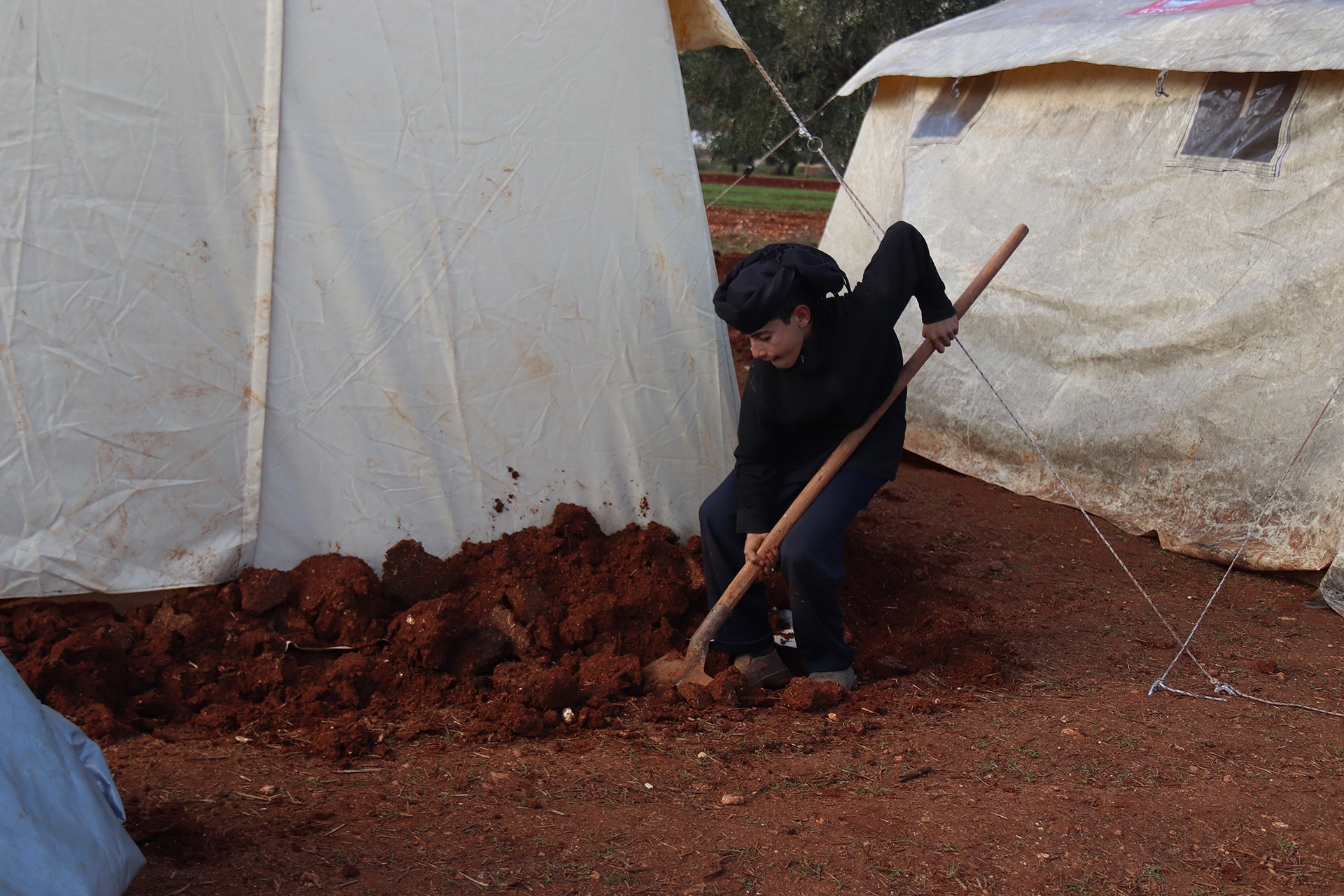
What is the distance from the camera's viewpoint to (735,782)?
258 cm

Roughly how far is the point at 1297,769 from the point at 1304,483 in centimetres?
Result: 183

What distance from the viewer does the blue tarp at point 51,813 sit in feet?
5.07

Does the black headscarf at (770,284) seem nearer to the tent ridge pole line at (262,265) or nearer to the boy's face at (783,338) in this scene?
the boy's face at (783,338)

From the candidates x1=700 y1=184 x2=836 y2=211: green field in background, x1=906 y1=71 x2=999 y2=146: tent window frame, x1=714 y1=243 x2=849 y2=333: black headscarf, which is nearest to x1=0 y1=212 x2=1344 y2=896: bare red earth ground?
x1=714 y1=243 x2=849 y2=333: black headscarf

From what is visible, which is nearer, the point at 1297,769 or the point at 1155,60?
the point at 1297,769

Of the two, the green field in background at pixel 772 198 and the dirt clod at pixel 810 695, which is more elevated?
the dirt clod at pixel 810 695

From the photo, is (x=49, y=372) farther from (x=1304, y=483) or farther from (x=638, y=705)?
(x=1304, y=483)

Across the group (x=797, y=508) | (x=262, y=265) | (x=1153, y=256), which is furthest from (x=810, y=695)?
(x=1153, y=256)

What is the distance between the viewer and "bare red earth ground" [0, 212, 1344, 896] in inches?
85.3

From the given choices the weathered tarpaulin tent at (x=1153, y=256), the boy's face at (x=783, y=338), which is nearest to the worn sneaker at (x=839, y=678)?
the boy's face at (x=783, y=338)

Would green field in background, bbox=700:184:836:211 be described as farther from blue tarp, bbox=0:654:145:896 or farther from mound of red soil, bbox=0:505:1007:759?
blue tarp, bbox=0:654:145:896

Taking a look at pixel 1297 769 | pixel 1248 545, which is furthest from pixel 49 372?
pixel 1248 545

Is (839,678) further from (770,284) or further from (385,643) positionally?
(385,643)

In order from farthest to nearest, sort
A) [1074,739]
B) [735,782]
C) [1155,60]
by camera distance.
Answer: [1155,60] < [1074,739] < [735,782]
